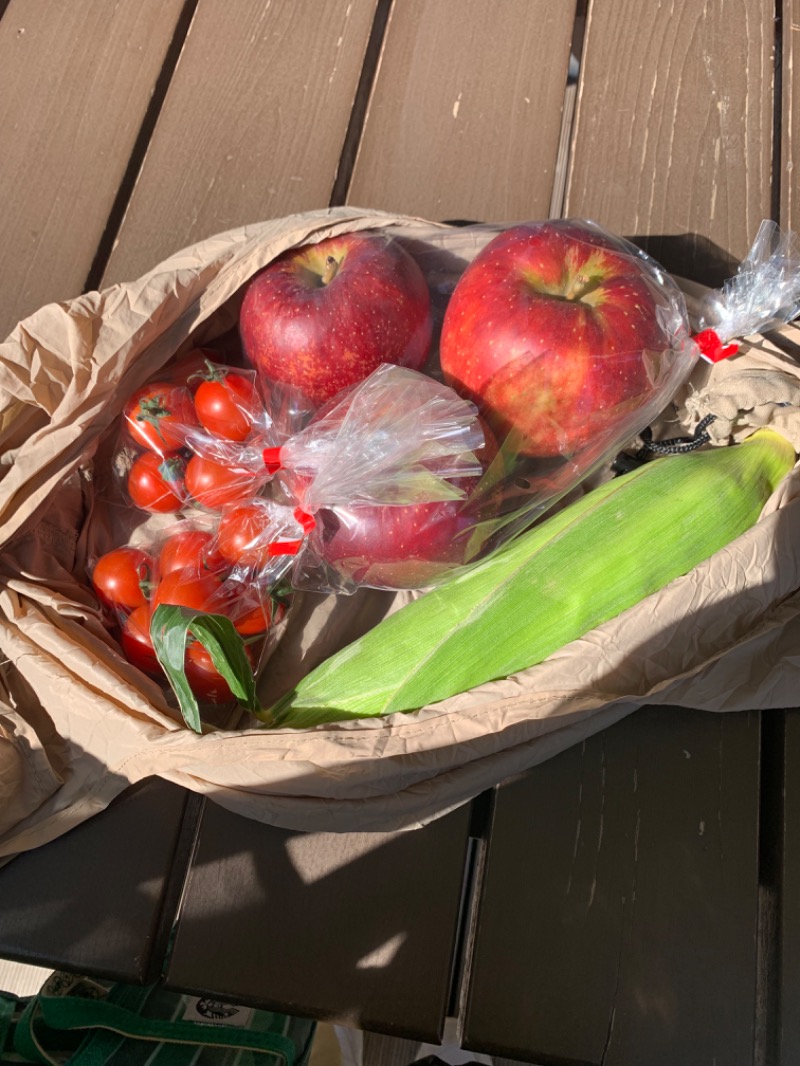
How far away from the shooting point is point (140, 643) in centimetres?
99

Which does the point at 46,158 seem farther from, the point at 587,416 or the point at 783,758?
the point at 783,758

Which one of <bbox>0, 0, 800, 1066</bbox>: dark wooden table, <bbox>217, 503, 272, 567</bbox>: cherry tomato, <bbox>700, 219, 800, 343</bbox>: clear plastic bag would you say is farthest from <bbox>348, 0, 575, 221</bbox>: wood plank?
<bbox>217, 503, 272, 567</bbox>: cherry tomato

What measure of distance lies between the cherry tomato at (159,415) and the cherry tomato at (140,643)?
22 centimetres

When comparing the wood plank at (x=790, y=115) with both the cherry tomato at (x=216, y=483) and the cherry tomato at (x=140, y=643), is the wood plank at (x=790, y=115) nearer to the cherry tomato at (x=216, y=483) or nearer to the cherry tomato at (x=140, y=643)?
the cherry tomato at (x=216, y=483)

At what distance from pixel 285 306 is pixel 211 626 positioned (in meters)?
0.42

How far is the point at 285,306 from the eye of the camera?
0.99 meters

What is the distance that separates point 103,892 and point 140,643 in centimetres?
29

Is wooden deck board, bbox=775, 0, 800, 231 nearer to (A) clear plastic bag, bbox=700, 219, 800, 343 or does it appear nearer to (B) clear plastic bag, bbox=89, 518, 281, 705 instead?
(A) clear plastic bag, bbox=700, 219, 800, 343

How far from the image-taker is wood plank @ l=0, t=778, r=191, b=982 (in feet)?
2.80

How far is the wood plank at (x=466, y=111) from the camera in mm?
1242

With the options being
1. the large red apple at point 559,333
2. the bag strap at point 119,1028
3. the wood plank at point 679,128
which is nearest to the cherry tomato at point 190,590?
the large red apple at point 559,333

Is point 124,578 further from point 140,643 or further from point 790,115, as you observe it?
point 790,115

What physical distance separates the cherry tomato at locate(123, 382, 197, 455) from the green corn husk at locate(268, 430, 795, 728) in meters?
0.37

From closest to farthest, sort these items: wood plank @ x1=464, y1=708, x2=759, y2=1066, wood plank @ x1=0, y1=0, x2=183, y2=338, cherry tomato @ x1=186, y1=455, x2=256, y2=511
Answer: wood plank @ x1=464, y1=708, x2=759, y2=1066 → cherry tomato @ x1=186, y1=455, x2=256, y2=511 → wood plank @ x1=0, y1=0, x2=183, y2=338
